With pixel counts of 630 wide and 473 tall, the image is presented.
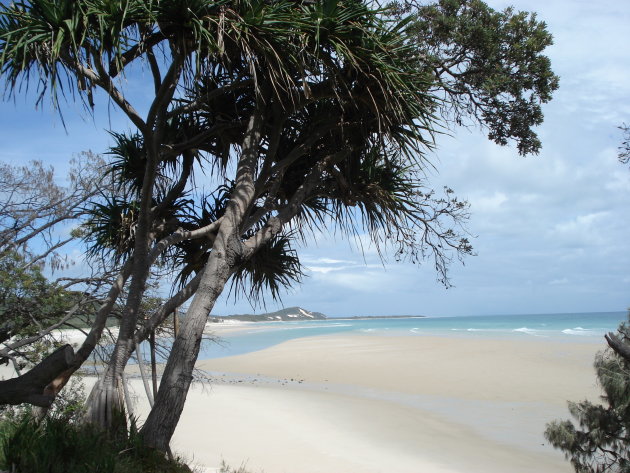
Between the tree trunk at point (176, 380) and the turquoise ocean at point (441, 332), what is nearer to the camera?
the tree trunk at point (176, 380)

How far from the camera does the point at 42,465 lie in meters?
3.44

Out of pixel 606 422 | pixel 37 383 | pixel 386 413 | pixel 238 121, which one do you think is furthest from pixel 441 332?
pixel 37 383

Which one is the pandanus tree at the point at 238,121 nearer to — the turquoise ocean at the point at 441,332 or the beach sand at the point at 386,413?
the beach sand at the point at 386,413

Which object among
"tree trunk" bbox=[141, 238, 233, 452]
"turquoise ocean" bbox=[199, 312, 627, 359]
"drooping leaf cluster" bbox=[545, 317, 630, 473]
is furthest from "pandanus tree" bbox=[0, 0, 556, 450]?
"turquoise ocean" bbox=[199, 312, 627, 359]

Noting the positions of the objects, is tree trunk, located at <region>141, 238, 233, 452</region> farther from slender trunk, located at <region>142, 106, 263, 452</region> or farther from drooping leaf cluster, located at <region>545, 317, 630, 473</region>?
drooping leaf cluster, located at <region>545, 317, 630, 473</region>

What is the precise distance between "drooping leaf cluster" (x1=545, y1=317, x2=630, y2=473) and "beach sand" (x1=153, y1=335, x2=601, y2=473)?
2.83 meters


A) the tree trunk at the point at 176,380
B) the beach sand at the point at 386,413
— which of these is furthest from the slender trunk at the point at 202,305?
the beach sand at the point at 386,413

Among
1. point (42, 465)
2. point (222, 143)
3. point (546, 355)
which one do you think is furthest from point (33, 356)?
point (546, 355)

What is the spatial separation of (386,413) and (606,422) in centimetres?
785

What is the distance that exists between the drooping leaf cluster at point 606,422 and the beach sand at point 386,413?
2.83 meters

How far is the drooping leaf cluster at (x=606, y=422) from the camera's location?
624 cm

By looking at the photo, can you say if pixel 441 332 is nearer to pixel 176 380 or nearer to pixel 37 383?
pixel 176 380

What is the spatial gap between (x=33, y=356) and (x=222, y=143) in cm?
439

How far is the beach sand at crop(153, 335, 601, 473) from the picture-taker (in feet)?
32.6
